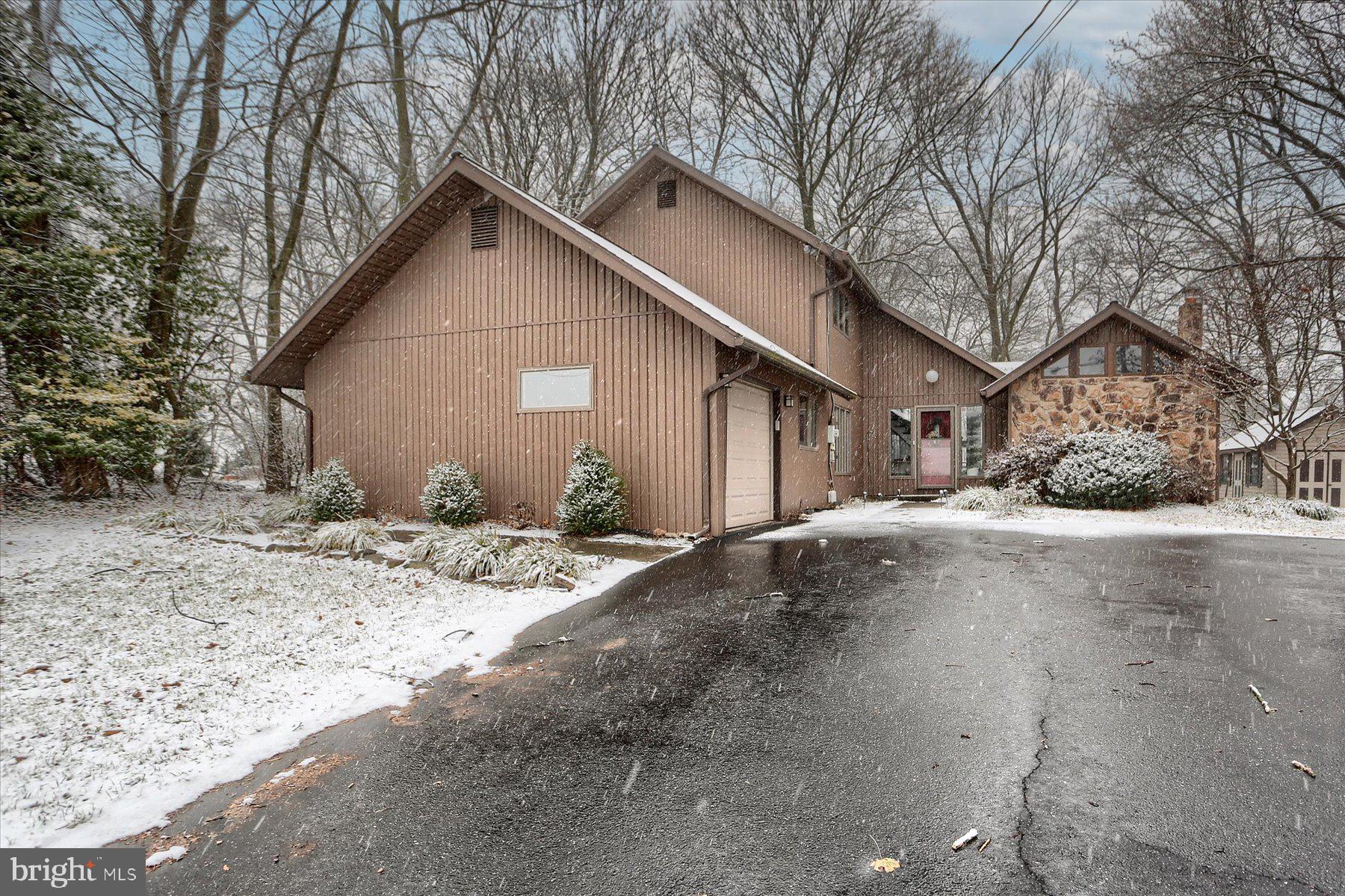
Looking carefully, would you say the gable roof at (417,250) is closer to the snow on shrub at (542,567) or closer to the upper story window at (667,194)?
the snow on shrub at (542,567)

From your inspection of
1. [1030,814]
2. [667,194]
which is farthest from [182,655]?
[667,194]

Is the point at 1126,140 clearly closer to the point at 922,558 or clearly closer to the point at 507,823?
the point at 922,558

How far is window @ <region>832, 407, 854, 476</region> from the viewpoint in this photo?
54.0 ft

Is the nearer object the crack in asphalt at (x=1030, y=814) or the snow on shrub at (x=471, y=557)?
the crack in asphalt at (x=1030, y=814)

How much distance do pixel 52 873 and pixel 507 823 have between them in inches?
62.1

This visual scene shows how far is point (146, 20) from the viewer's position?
7469 millimetres

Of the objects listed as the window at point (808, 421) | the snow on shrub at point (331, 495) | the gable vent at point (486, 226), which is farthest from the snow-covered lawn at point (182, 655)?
the window at point (808, 421)

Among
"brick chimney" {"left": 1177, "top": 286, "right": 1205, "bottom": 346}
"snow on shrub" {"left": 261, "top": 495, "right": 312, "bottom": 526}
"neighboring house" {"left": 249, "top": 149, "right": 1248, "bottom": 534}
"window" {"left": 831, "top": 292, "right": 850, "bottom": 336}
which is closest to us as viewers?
"neighboring house" {"left": 249, "top": 149, "right": 1248, "bottom": 534}

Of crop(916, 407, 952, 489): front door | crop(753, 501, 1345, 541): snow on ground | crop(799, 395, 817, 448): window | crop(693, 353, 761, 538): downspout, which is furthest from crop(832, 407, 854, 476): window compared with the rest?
crop(693, 353, 761, 538): downspout

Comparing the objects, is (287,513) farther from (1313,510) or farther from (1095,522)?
(1313,510)

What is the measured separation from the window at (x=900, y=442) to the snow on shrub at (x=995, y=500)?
3.50 metres

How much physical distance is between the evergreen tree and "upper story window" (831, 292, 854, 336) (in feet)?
39.6

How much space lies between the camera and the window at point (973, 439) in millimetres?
17469

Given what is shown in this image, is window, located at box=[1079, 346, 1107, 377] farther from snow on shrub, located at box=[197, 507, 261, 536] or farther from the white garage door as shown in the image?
snow on shrub, located at box=[197, 507, 261, 536]
